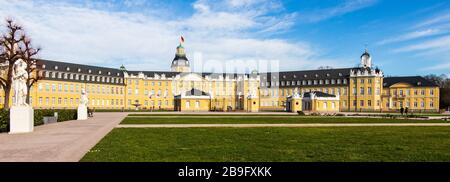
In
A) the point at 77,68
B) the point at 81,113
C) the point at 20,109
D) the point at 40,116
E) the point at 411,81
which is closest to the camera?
the point at 20,109

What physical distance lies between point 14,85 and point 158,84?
8170 cm

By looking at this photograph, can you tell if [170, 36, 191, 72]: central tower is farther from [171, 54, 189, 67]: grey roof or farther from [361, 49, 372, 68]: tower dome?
[361, 49, 372, 68]: tower dome

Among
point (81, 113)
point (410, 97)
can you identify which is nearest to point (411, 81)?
point (410, 97)

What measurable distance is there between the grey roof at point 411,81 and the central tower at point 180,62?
61.3 meters

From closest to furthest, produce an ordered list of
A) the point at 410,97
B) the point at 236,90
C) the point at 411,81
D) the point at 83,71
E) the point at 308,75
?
the point at 410,97
the point at 411,81
the point at 83,71
the point at 308,75
the point at 236,90

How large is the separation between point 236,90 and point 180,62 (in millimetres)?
26333

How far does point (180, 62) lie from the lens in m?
116

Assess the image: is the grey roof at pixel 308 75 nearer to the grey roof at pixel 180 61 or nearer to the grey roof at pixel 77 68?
the grey roof at pixel 180 61

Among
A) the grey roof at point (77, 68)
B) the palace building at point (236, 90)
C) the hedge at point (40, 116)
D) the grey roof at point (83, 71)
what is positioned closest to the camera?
the hedge at point (40, 116)

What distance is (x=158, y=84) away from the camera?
99.9m

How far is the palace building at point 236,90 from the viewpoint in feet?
237

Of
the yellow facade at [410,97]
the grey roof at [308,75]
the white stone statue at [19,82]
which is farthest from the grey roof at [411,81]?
the white stone statue at [19,82]

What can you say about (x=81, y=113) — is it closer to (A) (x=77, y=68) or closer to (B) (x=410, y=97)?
(A) (x=77, y=68)
